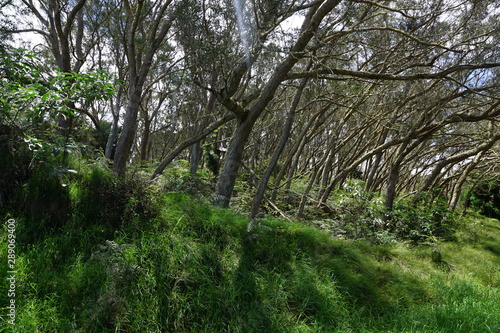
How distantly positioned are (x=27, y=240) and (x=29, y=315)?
1.01 meters

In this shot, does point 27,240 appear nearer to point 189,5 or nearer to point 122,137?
point 122,137

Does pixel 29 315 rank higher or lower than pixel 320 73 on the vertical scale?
lower

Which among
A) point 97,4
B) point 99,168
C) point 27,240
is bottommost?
point 27,240

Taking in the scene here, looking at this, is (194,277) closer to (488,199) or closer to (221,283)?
(221,283)

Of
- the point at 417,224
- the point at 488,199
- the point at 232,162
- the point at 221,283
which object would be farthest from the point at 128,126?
the point at 488,199

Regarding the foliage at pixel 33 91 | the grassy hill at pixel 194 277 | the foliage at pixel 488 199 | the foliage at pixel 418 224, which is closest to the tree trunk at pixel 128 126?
the grassy hill at pixel 194 277

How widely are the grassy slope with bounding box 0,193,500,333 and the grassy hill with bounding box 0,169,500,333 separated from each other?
1cm

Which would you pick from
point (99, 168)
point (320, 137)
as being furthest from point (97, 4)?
point (320, 137)

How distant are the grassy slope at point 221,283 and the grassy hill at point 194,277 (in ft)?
0.04

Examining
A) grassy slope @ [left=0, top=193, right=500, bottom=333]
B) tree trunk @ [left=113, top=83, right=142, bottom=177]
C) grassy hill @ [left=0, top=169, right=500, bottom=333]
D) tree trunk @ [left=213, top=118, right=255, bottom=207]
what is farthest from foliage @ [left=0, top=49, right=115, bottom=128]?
tree trunk @ [left=213, top=118, right=255, bottom=207]

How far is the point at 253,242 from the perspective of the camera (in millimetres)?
4062

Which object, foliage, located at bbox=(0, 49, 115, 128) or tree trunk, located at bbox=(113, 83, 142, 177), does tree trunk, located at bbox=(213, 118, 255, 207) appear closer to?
tree trunk, located at bbox=(113, 83, 142, 177)

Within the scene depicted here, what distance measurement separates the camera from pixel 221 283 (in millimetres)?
3234

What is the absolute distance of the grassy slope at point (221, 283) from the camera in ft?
8.32
